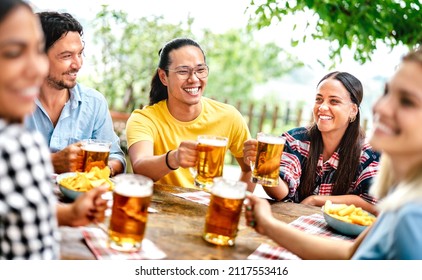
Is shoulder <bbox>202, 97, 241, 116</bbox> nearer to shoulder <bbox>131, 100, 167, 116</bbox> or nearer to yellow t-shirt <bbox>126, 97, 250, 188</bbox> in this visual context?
yellow t-shirt <bbox>126, 97, 250, 188</bbox>

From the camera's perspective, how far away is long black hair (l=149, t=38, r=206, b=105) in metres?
2.71

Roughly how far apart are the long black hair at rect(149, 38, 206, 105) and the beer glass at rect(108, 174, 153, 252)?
1.46 m

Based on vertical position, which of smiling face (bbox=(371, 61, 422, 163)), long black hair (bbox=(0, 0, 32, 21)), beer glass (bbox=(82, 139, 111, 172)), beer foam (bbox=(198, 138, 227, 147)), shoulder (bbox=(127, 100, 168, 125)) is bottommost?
beer glass (bbox=(82, 139, 111, 172))

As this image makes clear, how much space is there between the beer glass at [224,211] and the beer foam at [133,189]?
9.4 inches

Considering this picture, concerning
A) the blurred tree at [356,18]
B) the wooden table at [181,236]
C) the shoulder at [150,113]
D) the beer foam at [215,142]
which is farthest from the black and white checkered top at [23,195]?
the blurred tree at [356,18]

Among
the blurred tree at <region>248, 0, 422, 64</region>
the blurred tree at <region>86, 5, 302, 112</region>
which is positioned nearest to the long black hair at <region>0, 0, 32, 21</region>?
the blurred tree at <region>248, 0, 422, 64</region>

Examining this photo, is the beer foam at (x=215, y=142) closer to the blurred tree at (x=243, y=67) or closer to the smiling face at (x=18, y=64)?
the smiling face at (x=18, y=64)

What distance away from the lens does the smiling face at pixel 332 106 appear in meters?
2.54

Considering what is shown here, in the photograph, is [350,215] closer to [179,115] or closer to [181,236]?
[181,236]

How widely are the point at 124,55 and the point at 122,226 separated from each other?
16.4 feet

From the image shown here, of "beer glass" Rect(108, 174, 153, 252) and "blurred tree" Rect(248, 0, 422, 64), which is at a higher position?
"blurred tree" Rect(248, 0, 422, 64)

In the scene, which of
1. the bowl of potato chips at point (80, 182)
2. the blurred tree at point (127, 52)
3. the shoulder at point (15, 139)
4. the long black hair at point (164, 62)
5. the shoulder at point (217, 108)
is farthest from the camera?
the blurred tree at point (127, 52)
